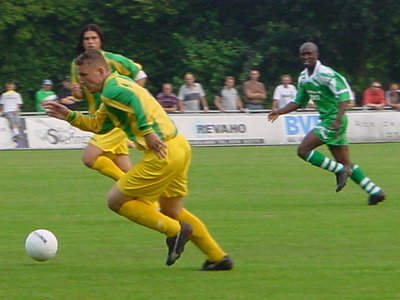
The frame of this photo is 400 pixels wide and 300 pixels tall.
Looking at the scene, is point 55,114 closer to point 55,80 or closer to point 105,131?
point 105,131

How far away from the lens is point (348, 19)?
40219mm

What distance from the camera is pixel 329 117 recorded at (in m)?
13.3

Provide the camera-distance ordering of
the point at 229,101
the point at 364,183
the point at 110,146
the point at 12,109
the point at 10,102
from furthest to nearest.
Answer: the point at 229,101 → the point at 10,102 → the point at 12,109 → the point at 364,183 → the point at 110,146

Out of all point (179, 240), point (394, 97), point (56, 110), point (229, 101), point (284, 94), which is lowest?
point (394, 97)

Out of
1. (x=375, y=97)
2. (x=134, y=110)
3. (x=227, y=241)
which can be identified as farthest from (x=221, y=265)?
(x=375, y=97)

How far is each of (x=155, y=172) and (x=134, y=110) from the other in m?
0.46

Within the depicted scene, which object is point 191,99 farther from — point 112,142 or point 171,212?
point 171,212

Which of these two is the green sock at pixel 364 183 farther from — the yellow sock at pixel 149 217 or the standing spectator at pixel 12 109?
the standing spectator at pixel 12 109

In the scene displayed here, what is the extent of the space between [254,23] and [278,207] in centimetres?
2936

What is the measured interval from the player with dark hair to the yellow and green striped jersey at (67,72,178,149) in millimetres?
5372

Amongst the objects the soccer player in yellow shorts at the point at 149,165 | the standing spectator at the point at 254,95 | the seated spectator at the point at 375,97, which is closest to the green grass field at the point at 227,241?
the soccer player in yellow shorts at the point at 149,165

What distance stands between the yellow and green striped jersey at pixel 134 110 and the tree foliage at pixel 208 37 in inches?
1206

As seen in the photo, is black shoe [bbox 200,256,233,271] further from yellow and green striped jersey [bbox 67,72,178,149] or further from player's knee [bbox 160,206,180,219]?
yellow and green striped jersey [bbox 67,72,178,149]

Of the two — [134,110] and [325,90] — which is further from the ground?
[134,110]
